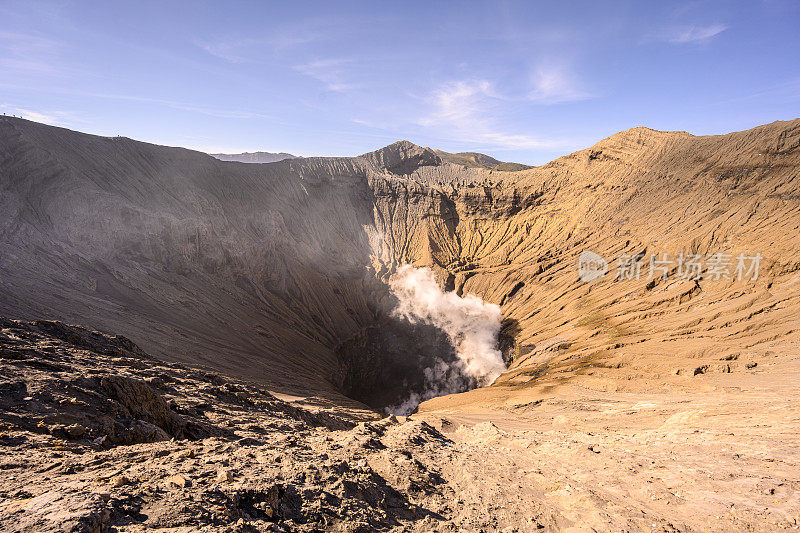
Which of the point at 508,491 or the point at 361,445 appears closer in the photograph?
the point at 508,491

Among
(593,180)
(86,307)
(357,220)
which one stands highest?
(593,180)

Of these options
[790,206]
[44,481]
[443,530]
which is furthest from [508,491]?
[790,206]

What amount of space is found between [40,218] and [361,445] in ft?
92.6

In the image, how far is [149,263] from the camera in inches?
998

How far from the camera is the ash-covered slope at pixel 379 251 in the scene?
1958cm

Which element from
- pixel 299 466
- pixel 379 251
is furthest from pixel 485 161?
pixel 299 466

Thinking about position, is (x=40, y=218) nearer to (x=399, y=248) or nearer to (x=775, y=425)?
(x=399, y=248)

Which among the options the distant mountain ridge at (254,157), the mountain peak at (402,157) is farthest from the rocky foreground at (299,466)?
the distant mountain ridge at (254,157)

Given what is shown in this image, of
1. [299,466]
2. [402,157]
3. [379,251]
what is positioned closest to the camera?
[299,466]

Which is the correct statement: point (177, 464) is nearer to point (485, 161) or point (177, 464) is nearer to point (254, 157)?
point (485, 161)
